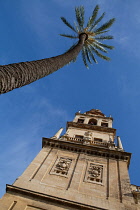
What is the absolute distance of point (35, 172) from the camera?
1550cm

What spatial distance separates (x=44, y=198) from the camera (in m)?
12.3

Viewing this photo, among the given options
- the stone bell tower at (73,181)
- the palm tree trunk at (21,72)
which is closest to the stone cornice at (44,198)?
the stone bell tower at (73,181)

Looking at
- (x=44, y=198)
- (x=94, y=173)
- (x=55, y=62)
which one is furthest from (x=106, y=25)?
(x=44, y=198)

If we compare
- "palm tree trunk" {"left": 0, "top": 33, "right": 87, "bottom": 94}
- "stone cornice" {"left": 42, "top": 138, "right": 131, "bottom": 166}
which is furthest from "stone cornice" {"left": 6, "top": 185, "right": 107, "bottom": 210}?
"palm tree trunk" {"left": 0, "top": 33, "right": 87, "bottom": 94}

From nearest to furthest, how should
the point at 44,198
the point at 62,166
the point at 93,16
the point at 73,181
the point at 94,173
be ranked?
the point at 44,198, the point at 73,181, the point at 94,173, the point at 62,166, the point at 93,16

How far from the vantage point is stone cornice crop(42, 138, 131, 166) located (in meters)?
18.0

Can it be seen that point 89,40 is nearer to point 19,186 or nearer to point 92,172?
point 92,172

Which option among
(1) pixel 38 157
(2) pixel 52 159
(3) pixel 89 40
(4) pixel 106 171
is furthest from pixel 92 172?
(3) pixel 89 40

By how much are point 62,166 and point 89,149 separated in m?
3.55

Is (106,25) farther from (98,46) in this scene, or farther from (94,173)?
(94,173)

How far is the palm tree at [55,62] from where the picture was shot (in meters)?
5.50

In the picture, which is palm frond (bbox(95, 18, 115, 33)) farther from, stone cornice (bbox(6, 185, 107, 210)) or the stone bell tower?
stone cornice (bbox(6, 185, 107, 210))

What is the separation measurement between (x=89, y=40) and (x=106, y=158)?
11.2 meters

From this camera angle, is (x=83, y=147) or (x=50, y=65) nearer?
(x=50, y=65)
